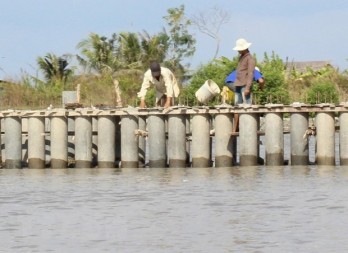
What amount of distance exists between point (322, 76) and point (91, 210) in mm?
36985

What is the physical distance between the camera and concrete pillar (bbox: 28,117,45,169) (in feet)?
72.1

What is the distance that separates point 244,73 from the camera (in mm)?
20859

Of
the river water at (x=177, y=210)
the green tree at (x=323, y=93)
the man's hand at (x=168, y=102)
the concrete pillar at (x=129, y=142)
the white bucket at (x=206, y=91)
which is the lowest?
the river water at (x=177, y=210)

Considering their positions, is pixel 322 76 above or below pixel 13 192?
above

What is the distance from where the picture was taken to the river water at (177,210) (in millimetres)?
12320

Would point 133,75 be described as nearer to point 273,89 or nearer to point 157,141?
point 273,89

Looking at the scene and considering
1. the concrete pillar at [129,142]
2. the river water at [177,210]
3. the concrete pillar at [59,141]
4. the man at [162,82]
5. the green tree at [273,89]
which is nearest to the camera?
the river water at [177,210]

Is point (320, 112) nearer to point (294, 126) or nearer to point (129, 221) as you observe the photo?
point (294, 126)

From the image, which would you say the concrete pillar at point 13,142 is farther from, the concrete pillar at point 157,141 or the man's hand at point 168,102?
the man's hand at point 168,102

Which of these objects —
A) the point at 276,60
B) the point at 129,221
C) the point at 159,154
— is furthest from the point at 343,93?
the point at 129,221

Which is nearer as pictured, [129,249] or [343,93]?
[129,249]

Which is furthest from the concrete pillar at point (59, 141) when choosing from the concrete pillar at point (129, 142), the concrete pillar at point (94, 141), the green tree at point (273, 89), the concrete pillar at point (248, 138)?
the green tree at point (273, 89)

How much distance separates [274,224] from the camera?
1347 cm

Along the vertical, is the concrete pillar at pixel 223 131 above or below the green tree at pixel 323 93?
below
